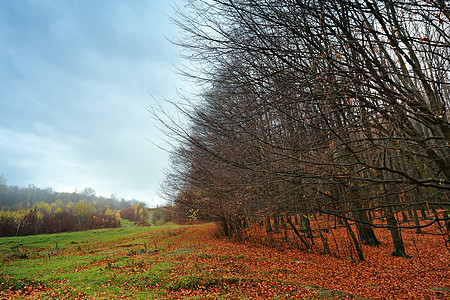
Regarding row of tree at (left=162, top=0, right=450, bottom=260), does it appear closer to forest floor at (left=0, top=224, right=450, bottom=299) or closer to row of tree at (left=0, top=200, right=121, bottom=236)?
forest floor at (left=0, top=224, right=450, bottom=299)

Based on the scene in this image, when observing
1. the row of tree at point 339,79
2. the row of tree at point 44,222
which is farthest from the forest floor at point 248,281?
the row of tree at point 44,222

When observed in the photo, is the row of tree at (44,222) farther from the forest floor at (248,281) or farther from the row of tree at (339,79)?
the row of tree at (339,79)

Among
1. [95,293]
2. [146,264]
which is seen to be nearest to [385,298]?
[95,293]

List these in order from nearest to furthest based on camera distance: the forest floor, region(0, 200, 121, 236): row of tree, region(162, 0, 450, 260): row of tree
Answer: region(162, 0, 450, 260): row of tree < the forest floor < region(0, 200, 121, 236): row of tree

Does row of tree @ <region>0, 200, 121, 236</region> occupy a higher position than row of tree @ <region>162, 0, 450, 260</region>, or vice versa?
row of tree @ <region>162, 0, 450, 260</region>

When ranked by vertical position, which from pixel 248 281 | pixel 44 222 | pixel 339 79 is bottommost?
pixel 248 281

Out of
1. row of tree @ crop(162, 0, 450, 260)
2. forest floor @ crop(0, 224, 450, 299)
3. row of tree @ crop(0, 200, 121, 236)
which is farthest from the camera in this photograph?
row of tree @ crop(0, 200, 121, 236)

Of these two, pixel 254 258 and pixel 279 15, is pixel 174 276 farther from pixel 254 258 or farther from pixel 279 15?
pixel 279 15

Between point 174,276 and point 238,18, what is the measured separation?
809 centimetres

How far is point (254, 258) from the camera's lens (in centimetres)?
1038

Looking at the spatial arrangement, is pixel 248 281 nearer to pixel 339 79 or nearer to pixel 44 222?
pixel 339 79

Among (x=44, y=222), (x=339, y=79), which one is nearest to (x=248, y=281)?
(x=339, y=79)

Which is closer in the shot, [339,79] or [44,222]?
[339,79]

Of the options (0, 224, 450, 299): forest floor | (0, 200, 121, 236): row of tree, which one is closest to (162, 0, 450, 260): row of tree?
(0, 224, 450, 299): forest floor
